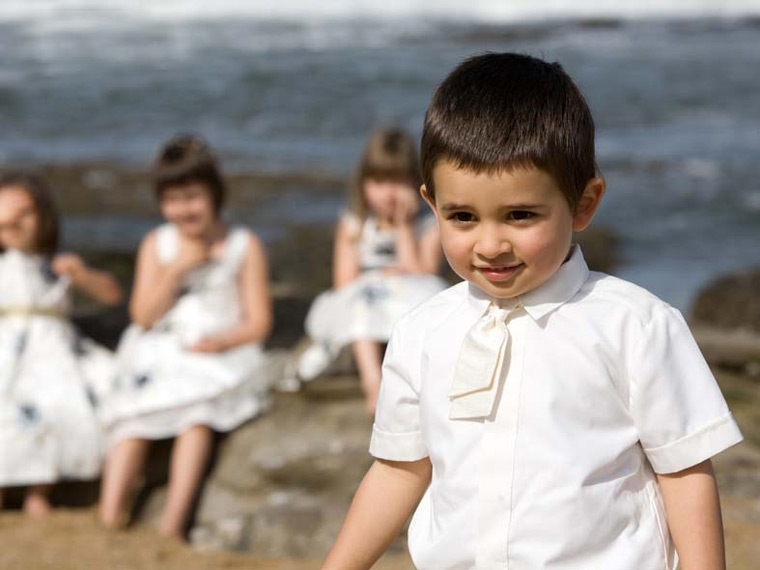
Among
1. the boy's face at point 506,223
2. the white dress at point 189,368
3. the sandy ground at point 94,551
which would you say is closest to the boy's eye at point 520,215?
the boy's face at point 506,223

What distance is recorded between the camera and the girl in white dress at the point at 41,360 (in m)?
4.96

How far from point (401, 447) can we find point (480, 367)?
0.85 feet

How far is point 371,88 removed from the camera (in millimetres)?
15875

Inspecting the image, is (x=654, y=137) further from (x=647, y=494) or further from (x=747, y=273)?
(x=647, y=494)

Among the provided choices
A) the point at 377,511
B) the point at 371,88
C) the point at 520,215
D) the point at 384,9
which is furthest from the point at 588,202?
the point at 384,9

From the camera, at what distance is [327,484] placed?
186 inches

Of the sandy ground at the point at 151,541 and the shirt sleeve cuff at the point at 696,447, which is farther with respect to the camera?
the sandy ground at the point at 151,541

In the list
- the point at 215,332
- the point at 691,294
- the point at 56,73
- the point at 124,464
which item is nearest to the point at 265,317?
the point at 215,332

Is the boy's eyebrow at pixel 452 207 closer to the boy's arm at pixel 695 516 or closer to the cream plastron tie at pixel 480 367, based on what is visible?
the cream plastron tie at pixel 480 367

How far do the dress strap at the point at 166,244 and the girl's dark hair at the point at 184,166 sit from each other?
0.63ft

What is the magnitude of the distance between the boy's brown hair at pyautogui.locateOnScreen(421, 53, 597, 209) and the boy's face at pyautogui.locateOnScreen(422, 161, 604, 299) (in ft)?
0.06

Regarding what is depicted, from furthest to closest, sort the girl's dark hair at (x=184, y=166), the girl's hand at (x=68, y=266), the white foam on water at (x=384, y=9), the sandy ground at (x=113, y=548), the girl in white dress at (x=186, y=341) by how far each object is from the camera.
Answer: the white foam on water at (x=384, y=9) < the girl's hand at (x=68, y=266) < the girl's dark hair at (x=184, y=166) < the girl in white dress at (x=186, y=341) < the sandy ground at (x=113, y=548)

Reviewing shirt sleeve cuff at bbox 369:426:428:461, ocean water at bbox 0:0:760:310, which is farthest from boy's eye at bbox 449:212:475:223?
ocean water at bbox 0:0:760:310

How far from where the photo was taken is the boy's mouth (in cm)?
212
